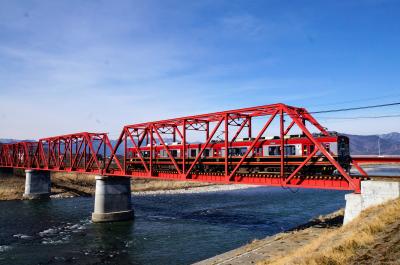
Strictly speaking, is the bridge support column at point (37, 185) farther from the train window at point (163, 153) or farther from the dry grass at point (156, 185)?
the train window at point (163, 153)

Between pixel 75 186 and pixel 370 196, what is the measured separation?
8684 centimetres

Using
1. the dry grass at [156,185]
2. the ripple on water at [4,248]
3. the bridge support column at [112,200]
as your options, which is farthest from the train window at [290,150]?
the dry grass at [156,185]

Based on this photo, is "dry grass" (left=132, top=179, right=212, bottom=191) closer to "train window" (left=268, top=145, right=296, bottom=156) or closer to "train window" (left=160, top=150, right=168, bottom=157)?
"train window" (left=160, top=150, right=168, bottom=157)

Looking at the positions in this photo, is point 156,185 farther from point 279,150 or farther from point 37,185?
point 279,150

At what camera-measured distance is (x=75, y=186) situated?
322 feet

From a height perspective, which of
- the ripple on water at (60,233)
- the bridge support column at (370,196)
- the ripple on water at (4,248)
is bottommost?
the ripple on water at (4,248)

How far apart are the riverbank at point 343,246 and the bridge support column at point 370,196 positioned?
33.8 inches

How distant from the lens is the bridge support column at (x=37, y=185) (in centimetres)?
8425

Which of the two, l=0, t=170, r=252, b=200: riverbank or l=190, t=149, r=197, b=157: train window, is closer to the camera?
l=190, t=149, r=197, b=157: train window

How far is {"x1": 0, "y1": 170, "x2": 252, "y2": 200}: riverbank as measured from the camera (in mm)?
87875

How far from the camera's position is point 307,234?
3216 centimetres

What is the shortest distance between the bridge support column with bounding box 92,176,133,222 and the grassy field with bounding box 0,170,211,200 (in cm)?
3713

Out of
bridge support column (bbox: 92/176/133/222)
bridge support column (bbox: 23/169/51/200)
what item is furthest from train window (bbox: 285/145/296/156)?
bridge support column (bbox: 23/169/51/200)

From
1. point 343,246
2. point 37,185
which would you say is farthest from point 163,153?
point 37,185
